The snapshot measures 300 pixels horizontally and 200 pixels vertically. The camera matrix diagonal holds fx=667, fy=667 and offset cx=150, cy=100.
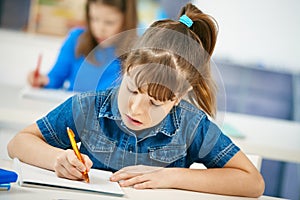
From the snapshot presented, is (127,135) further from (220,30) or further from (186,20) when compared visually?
(220,30)

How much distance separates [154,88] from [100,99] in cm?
12

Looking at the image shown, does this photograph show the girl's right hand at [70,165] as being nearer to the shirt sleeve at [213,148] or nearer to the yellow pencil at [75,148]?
the yellow pencil at [75,148]

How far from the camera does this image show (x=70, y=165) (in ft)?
3.18

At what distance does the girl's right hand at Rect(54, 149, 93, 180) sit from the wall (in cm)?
198

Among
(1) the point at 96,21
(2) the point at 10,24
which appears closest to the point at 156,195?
(1) the point at 96,21

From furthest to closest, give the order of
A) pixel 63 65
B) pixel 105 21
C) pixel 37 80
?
pixel 63 65
pixel 37 80
pixel 105 21

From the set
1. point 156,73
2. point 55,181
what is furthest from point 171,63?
point 55,181

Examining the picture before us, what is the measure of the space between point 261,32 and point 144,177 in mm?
2019

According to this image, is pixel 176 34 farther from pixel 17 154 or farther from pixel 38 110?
pixel 38 110

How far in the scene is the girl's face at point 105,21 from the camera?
1.97 meters

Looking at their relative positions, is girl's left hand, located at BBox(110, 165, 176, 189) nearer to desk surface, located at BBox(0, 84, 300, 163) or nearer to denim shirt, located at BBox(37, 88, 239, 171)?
denim shirt, located at BBox(37, 88, 239, 171)

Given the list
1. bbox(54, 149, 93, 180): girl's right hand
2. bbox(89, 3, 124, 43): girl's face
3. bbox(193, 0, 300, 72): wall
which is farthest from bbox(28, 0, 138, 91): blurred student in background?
bbox(193, 0, 300, 72): wall

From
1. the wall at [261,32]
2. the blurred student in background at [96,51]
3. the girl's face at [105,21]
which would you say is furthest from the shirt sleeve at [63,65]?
the wall at [261,32]

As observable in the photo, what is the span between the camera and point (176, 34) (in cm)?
101
